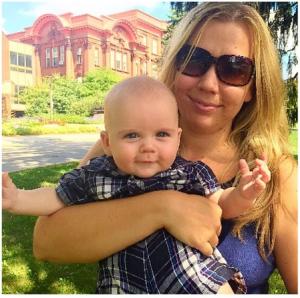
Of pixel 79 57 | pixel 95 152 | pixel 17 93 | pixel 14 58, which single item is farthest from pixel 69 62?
pixel 95 152

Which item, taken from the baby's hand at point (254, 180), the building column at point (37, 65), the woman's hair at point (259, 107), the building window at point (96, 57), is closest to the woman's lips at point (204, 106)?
the woman's hair at point (259, 107)

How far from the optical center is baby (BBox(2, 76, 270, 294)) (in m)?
1.29

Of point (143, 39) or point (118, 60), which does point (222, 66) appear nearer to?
point (118, 60)

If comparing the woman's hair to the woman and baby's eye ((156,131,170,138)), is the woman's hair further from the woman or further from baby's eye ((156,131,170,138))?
baby's eye ((156,131,170,138))

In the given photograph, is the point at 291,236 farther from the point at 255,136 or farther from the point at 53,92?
the point at 53,92

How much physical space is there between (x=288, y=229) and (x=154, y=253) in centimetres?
42

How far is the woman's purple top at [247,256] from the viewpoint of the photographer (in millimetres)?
1358

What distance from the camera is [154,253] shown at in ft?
4.21

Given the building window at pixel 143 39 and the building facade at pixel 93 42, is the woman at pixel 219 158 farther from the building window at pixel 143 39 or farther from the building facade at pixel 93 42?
the building window at pixel 143 39

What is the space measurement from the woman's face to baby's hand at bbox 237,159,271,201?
9.8 inches

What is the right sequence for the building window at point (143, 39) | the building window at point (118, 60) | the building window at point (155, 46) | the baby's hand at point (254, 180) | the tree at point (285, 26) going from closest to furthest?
1. the baby's hand at point (254, 180)
2. the building window at point (118, 60)
3. the building window at point (155, 46)
4. the building window at point (143, 39)
5. the tree at point (285, 26)

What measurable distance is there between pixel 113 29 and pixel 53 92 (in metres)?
0.53

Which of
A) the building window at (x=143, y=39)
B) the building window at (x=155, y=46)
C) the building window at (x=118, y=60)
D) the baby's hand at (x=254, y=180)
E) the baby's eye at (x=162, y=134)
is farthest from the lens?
the building window at (x=143, y=39)

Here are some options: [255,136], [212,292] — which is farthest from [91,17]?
[212,292]
